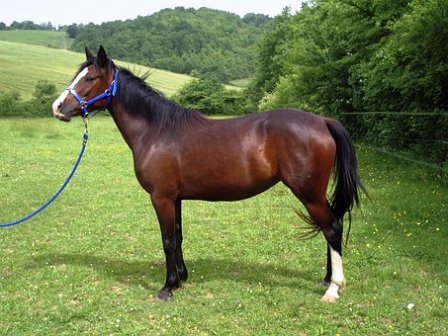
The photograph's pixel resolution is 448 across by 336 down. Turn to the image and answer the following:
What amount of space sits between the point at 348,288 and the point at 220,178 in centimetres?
190

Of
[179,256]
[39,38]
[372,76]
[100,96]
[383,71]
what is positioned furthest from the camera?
[39,38]

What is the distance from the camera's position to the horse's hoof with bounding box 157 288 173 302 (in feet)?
15.4

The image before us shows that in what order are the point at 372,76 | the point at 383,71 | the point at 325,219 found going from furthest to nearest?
the point at 372,76 → the point at 383,71 → the point at 325,219

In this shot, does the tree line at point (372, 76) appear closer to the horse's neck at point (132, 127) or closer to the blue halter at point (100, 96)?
the horse's neck at point (132, 127)

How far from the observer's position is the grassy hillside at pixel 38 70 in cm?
4941

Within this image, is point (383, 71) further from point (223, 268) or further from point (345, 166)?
point (223, 268)

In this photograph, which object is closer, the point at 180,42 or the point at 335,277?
the point at 335,277

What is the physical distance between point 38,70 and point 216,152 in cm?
6051

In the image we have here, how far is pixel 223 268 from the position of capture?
5.61m

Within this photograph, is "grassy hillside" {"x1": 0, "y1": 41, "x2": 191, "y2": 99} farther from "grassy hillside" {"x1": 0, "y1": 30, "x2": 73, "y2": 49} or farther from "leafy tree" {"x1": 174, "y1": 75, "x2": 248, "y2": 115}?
"grassy hillside" {"x1": 0, "y1": 30, "x2": 73, "y2": 49}

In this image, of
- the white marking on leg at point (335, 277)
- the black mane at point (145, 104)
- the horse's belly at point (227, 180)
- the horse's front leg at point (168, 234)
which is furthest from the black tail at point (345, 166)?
the horse's front leg at point (168, 234)

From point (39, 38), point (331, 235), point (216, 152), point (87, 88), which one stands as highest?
point (39, 38)

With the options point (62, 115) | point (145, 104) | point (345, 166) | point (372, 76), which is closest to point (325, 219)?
point (345, 166)

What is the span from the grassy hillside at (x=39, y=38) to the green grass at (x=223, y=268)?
92.8 metres
